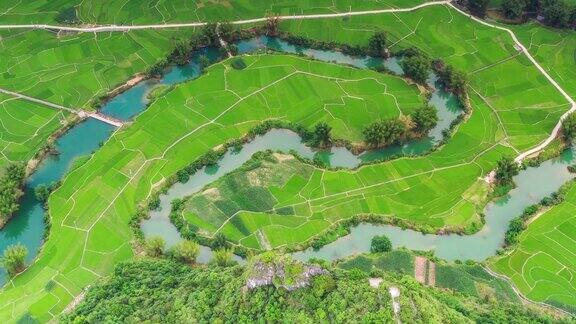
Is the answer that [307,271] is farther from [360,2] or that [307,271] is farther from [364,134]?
[360,2]

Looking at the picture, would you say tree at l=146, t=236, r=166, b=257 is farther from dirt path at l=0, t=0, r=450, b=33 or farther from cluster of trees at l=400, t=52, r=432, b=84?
cluster of trees at l=400, t=52, r=432, b=84

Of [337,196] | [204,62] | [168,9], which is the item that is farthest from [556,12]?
[168,9]

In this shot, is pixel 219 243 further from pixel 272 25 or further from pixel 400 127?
pixel 272 25

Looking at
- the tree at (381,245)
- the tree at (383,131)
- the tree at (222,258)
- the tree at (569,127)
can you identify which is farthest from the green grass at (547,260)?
the tree at (222,258)

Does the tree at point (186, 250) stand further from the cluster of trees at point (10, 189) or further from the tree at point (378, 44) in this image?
the tree at point (378, 44)

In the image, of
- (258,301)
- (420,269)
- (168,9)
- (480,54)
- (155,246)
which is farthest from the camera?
(168,9)
